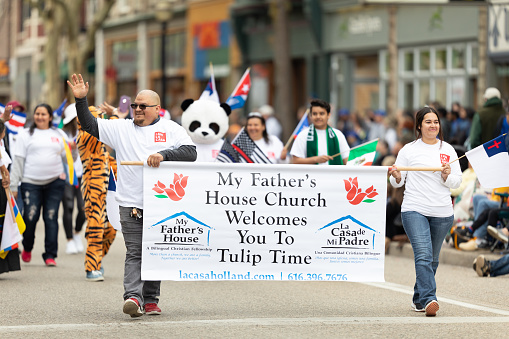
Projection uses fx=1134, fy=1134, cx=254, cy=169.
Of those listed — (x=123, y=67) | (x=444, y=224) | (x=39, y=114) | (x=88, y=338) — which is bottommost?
(x=88, y=338)

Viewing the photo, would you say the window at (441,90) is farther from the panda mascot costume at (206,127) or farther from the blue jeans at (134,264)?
the blue jeans at (134,264)

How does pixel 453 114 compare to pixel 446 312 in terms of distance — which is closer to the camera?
pixel 446 312

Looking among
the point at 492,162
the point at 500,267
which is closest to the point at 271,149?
the point at 500,267

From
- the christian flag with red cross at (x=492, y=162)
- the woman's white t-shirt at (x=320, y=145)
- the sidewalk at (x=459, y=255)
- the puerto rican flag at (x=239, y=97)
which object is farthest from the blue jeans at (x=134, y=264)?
the sidewalk at (x=459, y=255)

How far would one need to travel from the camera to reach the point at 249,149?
41.4ft

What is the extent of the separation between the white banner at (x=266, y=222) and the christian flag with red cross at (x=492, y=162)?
3.46 ft

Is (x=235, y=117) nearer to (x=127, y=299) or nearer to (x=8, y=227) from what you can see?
(x=8, y=227)

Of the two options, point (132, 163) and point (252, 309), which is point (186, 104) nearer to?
point (252, 309)

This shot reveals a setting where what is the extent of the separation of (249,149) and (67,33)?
2388 centimetres

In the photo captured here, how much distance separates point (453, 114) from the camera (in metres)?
21.0

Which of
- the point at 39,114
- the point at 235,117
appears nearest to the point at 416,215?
the point at 39,114

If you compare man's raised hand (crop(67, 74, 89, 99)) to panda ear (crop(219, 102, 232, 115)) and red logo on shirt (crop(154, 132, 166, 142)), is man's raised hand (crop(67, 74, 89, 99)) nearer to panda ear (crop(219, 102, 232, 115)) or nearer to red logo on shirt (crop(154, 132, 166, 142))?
red logo on shirt (crop(154, 132, 166, 142))

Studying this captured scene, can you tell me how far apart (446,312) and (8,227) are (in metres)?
4.78

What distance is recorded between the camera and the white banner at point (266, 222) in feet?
30.4
